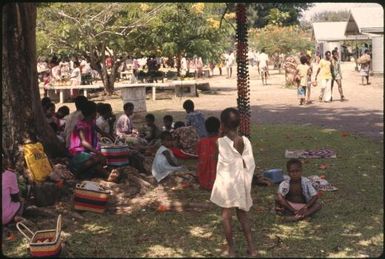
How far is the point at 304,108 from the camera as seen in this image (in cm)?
1750

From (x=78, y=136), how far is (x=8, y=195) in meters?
2.03

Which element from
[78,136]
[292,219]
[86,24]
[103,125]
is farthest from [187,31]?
[292,219]

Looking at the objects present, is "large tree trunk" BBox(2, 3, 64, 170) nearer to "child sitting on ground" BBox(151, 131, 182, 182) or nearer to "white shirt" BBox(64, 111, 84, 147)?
"white shirt" BBox(64, 111, 84, 147)

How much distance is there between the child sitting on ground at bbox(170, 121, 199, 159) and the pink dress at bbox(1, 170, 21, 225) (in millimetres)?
4170

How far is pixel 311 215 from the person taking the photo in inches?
252

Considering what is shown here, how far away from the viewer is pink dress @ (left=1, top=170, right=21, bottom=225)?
239 inches

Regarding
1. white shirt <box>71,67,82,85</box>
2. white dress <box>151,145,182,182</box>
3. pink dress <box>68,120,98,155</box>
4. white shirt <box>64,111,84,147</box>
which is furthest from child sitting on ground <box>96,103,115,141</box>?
white shirt <box>71,67,82,85</box>

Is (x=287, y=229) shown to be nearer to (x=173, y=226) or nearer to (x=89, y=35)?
(x=173, y=226)

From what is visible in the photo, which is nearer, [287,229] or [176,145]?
[287,229]

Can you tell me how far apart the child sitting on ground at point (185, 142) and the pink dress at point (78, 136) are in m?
2.25

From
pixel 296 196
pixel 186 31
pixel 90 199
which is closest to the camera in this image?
pixel 296 196

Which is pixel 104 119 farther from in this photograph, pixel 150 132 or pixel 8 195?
pixel 8 195

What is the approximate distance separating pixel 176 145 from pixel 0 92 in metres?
3.62

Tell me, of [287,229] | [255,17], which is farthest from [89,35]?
[255,17]
